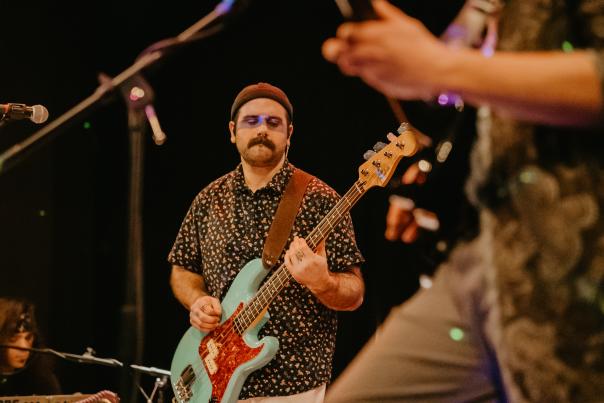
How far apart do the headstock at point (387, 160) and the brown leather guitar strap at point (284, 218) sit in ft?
1.11

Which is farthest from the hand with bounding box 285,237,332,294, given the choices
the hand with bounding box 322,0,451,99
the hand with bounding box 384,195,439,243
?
the hand with bounding box 322,0,451,99

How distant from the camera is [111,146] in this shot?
Answer: 17.7ft

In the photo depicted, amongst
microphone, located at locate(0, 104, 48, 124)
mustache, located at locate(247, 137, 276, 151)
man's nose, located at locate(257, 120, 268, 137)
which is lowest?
mustache, located at locate(247, 137, 276, 151)

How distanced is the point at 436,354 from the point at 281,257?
1.89 m

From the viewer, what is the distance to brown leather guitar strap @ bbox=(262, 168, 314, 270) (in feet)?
10.5

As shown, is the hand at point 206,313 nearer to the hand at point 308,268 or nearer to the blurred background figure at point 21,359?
the hand at point 308,268

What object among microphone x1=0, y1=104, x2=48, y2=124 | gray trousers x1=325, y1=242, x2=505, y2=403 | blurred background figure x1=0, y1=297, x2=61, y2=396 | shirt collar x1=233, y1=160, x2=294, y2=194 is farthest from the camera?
blurred background figure x1=0, y1=297, x2=61, y2=396

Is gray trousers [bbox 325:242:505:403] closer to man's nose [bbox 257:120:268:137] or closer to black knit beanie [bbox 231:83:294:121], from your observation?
man's nose [bbox 257:120:268:137]

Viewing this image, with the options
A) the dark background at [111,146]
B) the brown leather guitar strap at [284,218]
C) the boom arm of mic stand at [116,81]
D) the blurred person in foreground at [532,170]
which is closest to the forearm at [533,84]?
the blurred person in foreground at [532,170]

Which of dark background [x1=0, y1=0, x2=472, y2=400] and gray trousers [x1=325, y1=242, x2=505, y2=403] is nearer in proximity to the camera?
gray trousers [x1=325, y1=242, x2=505, y2=403]

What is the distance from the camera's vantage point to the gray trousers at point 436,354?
4.31 feet

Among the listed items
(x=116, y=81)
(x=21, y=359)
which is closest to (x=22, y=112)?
(x=116, y=81)

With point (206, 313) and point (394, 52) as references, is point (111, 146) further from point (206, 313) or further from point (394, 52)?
point (394, 52)

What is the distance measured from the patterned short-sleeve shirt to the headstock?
0.80 ft
